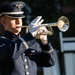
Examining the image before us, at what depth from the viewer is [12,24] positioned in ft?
12.8

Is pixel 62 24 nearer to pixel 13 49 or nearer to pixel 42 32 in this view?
pixel 42 32

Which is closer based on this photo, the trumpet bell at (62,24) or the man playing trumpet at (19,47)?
the man playing trumpet at (19,47)

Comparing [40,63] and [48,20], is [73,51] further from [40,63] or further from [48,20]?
[48,20]

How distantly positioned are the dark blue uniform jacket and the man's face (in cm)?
4

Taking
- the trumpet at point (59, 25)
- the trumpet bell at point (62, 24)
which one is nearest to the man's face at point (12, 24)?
the trumpet at point (59, 25)

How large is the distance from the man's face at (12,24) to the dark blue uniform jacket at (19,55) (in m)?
0.04

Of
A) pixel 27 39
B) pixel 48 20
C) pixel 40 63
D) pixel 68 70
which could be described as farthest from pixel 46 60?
pixel 48 20

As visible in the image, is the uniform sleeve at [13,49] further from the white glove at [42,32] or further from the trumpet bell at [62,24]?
the trumpet bell at [62,24]

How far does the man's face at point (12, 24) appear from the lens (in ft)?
12.8

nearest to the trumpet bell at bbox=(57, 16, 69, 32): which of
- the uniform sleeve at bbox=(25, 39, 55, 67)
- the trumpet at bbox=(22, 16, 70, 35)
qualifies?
the trumpet at bbox=(22, 16, 70, 35)

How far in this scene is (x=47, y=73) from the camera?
218 inches

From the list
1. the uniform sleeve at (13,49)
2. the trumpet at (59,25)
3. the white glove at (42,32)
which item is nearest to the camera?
the uniform sleeve at (13,49)

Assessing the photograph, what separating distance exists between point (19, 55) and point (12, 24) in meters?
0.26

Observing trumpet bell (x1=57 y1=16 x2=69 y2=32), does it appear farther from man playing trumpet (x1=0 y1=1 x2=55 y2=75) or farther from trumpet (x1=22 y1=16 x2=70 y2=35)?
man playing trumpet (x1=0 y1=1 x2=55 y2=75)
